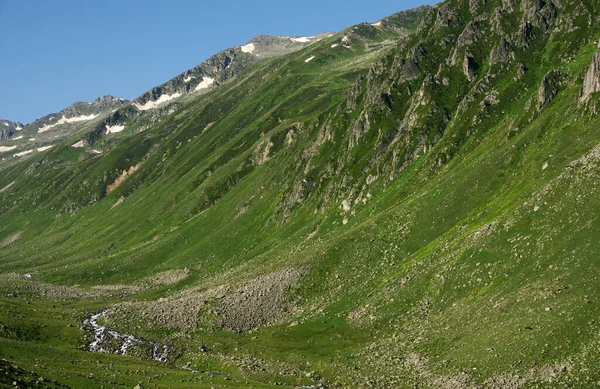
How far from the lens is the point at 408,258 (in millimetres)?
101188

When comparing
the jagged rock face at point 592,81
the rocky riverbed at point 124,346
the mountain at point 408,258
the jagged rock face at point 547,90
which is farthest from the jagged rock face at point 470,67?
the rocky riverbed at point 124,346

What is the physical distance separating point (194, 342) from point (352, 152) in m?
91.9

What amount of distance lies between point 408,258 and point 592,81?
49549 millimetres

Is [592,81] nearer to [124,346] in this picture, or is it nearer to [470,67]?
[470,67]

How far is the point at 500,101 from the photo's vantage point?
13950 cm

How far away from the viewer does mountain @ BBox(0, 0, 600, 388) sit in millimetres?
64875

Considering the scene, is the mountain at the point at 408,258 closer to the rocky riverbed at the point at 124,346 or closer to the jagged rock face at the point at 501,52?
the jagged rock face at the point at 501,52

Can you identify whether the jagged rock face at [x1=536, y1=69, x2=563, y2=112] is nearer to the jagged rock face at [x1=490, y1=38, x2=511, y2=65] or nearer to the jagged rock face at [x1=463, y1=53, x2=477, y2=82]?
the jagged rock face at [x1=490, y1=38, x2=511, y2=65]

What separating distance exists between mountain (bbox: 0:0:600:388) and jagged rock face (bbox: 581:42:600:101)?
60 centimetres

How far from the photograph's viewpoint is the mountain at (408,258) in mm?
64875

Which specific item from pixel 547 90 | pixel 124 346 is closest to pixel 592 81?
pixel 547 90

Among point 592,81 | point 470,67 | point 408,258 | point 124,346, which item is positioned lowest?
point 408,258

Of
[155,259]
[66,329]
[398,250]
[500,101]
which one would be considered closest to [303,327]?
[398,250]

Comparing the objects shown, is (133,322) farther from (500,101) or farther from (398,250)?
(500,101)
